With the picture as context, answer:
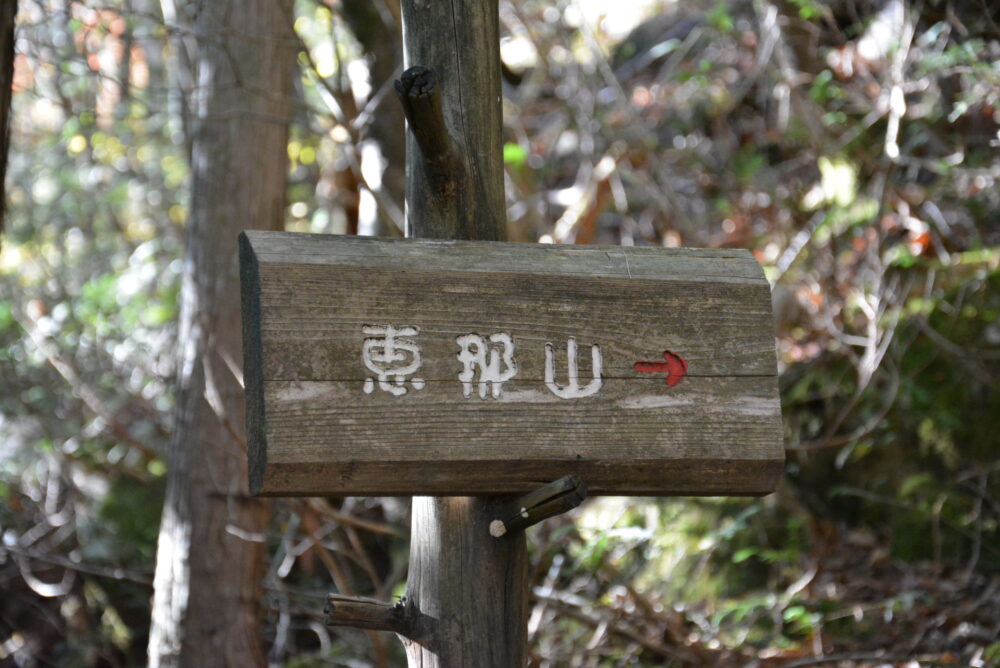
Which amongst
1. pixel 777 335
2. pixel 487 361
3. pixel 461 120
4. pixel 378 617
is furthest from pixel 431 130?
pixel 777 335

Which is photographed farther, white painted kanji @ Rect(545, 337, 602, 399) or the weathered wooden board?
white painted kanji @ Rect(545, 337, 602, 399)

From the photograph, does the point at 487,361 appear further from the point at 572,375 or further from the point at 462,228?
the point at 462,228

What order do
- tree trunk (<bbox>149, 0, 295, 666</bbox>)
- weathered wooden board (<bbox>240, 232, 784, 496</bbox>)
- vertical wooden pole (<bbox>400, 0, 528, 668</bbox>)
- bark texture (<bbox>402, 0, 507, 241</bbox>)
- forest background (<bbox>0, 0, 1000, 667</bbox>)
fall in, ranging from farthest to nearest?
forest background (<bbox>0, 0, 1000, 667</bbox>), tree trunk (<bbox>149, 0, 295, 666</bbox>), bark texture (<bbox>402, 0, 507, 241</bbox>), vertical wooden pole (<bbox>400, 0, 528, 668</bbox>), weathered wooden board (<bbox>240, 232, 784, 496</bbox>)

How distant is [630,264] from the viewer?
1889mm

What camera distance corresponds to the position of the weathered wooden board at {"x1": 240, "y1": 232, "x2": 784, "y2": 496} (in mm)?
1626

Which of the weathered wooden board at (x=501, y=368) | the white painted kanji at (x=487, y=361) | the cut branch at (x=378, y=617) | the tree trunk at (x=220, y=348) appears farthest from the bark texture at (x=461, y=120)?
the tree trunk at (x=220, y=348)

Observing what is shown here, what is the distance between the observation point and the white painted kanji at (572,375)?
1768 millimetres

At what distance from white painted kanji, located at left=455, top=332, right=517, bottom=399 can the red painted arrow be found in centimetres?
25

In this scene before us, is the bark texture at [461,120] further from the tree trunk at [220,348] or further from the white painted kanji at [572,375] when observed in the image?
the tree trunk at [220,348]

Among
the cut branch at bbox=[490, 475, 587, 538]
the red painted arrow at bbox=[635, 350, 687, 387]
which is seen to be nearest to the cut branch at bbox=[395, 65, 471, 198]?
the red painted arrow at bbox=[635, 350, 687, 387]

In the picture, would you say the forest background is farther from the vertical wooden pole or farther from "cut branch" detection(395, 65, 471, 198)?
"cut branch" detection(395, 65, 471, 198)

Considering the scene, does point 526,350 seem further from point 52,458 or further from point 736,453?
point 52,458

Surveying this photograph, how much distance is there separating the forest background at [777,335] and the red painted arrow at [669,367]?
1.57m

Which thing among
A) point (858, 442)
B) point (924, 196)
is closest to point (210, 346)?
point (858, 442)
